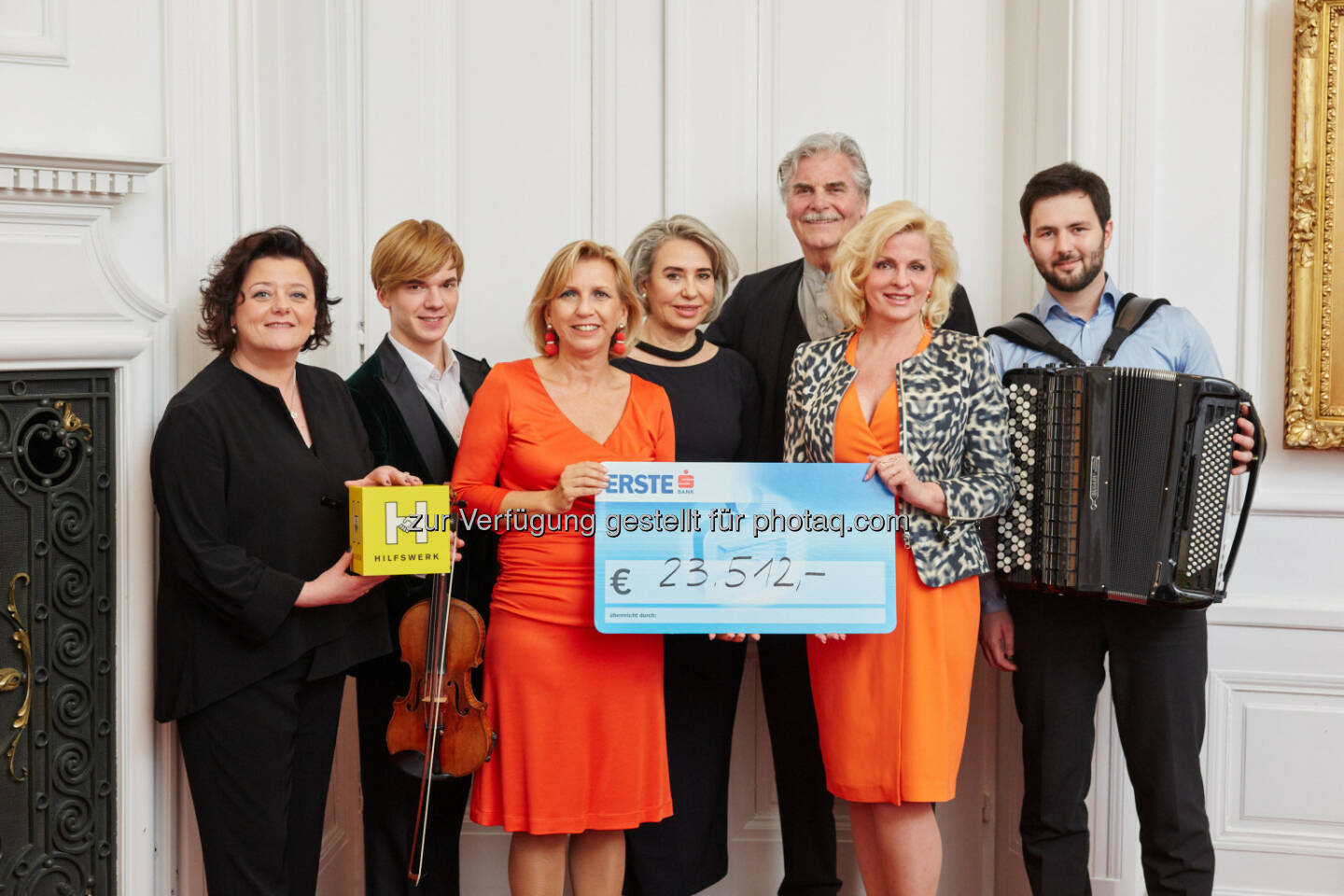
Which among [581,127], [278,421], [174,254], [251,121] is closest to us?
[278,421]

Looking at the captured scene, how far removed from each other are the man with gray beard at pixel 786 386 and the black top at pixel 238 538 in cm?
119

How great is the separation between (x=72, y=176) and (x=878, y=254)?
189 cm

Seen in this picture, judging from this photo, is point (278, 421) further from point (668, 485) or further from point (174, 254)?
point (668, 485)

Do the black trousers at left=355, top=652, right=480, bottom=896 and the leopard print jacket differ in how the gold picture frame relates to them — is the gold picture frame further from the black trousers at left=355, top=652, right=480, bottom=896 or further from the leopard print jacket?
the black trousers at left=355, top=652, right=480, bottom=896

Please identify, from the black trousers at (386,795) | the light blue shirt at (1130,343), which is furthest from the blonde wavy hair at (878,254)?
the black trousers at (386,795)

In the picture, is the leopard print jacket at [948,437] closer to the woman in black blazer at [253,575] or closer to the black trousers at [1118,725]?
the black trousers at [1118,725]

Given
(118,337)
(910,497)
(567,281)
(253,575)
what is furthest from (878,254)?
(118,337)

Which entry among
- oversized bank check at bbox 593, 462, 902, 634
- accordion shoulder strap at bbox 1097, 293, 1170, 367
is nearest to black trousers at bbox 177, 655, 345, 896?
oversized bank check at bbox 593, 462, 902, 634

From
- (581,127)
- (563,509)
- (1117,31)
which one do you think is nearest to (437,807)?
(563,509)

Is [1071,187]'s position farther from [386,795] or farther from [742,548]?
[386,795]

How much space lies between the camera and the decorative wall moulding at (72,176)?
2438mm

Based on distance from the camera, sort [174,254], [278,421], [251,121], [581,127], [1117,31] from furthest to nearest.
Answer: [581,127], [1117,31], [251,121], [174,254], [278,421]

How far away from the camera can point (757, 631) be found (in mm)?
2520

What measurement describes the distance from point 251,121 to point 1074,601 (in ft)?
8.32
